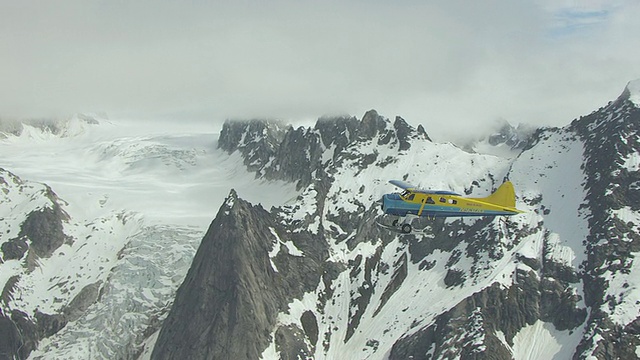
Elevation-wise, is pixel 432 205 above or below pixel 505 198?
below

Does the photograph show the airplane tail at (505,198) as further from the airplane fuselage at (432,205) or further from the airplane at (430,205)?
the airplane fuselage at (432,205)

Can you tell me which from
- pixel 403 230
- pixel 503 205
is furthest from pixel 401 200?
pixel 503 205

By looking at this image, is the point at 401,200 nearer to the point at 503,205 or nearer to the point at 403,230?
the point at 403,230

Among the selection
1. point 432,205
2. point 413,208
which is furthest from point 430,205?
point 413,208

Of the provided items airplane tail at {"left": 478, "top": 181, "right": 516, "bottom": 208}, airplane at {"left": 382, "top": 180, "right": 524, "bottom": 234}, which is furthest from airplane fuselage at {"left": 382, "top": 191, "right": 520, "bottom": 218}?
airplane tail at {"left": 478, "top": 181, "right": 516, "bottom": 208}

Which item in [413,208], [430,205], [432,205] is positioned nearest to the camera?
[413,208]

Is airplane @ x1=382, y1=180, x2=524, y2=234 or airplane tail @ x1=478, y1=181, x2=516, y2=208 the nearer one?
airplane @ x1=382, y1=180, x2=524, y2=234

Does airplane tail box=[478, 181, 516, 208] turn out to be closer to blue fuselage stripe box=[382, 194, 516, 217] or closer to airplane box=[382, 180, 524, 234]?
airplane box=[382, 180, 524, 234]

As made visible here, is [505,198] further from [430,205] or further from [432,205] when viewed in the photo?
[430,205]

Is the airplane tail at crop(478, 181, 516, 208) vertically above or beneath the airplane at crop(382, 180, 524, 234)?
→ above

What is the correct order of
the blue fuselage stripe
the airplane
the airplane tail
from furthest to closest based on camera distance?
the airplane tail
the blue fuselage stripe
the airplane

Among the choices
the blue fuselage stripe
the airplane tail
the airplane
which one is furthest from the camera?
the airplane tail

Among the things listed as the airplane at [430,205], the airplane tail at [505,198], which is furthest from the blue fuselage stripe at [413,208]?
the airplane tail at [505,198]
